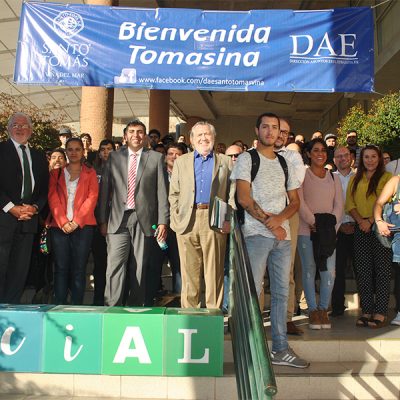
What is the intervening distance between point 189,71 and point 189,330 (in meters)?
2.97

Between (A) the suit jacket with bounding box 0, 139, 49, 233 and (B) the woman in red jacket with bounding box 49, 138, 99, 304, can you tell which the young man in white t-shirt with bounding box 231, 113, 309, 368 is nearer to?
(B) the woman in red jacket with bounding box 49, 138, 99, 304

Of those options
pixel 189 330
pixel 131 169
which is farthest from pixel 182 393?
pixel 131 169

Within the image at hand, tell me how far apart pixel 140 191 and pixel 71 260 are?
3.02 feet

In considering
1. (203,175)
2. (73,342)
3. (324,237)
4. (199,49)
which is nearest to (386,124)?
(199,49)

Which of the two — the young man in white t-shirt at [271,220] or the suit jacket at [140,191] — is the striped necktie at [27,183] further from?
the young man in white t-shirt at [271,220]

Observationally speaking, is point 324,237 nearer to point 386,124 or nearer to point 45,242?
point 45,242

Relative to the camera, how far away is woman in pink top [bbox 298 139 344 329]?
460 cm

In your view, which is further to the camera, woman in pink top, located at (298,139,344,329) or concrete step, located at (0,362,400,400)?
woman in pink top, located at (298,139,344,329)

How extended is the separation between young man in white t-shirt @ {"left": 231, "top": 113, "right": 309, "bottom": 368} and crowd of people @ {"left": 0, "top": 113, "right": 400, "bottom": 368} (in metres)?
0.02

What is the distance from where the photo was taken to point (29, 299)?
5.29 metres

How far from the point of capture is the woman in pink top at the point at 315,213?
4.60 meters

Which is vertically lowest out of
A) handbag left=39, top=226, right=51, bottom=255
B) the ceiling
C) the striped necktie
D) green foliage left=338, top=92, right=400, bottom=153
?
handbag left=39, top=226, right=51, bottom=255

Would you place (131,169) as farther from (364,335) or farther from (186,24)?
(364,335)

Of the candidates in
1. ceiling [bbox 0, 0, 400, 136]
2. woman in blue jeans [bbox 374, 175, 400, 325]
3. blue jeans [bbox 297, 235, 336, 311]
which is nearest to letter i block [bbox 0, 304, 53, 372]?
blue jeans [bbox 297, 235, 336, 311]
